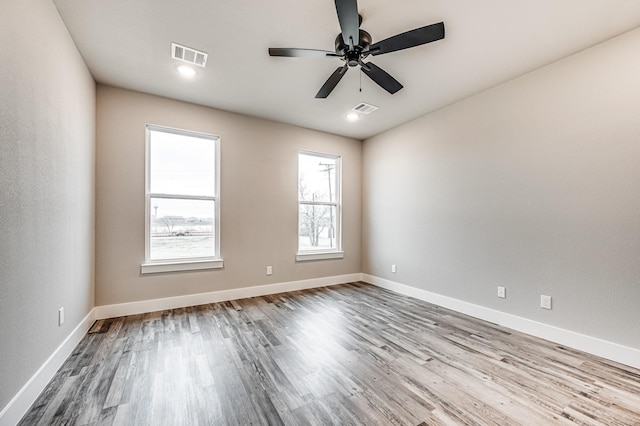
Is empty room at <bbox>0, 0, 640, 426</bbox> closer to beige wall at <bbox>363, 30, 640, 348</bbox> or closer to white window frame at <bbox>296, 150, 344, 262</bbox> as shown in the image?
beige wall at <bbox>363, 30, 640, 348</bbox>

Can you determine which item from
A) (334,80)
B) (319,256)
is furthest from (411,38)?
(319,256)

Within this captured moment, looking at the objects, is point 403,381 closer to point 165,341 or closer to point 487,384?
point 487,384

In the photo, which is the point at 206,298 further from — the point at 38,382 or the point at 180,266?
the point at 38,382

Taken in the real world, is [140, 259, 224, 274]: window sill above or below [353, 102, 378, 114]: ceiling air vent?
below

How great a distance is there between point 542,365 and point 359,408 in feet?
5.35

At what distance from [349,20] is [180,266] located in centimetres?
334

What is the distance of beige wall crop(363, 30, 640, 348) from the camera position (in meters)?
2.26

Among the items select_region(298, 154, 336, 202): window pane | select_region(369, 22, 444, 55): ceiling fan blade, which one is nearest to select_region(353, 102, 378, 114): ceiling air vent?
select_region(298, 154, 336, 202): window pane

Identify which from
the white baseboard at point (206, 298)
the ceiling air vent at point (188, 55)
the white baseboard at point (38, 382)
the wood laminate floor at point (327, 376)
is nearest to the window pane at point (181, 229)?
the white baseboard at point (206, 298)

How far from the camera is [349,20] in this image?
1773mm

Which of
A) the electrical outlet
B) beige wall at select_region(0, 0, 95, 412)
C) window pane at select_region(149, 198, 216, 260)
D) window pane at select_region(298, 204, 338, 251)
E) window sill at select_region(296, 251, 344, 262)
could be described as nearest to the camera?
beige wall at select_region(0, 0, 95, 412)

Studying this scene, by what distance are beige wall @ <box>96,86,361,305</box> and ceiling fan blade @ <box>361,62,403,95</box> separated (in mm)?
2218

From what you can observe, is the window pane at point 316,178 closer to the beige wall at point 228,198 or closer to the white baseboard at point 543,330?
the beige wall at point 228,198

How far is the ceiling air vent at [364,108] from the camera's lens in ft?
11.9
